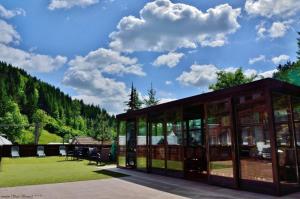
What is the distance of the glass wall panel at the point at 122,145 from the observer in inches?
539

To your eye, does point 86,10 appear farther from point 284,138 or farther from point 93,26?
point 284,138

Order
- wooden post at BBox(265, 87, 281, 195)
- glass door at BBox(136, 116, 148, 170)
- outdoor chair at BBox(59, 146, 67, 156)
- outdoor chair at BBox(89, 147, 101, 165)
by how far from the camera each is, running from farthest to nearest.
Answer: outdoor chair at BBox(59, 146, 67, 156) < outdoor chair at BBox(89, 147, 101, 165) < glass door at BBox(136, 116, 148, 170) < wooden post at BBox(265, 87, 281, 195)

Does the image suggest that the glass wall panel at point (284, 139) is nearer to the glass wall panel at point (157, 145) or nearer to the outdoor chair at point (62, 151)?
the glass wall panel at point (157, 145)

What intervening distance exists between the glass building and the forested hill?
6479 centimetres

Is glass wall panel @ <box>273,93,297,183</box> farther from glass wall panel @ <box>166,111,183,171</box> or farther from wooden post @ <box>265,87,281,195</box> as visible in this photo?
glass wall panel @ <box>166,111,183,171</box>

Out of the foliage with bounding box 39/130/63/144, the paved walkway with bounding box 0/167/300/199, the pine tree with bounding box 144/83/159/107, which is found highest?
the pine tree with bounding box 144/83/159/107

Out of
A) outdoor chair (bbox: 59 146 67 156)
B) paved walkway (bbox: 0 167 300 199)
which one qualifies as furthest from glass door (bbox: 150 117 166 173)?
→ outdoor chair (bbox: 59 146 67 156)

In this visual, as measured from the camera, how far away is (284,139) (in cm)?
712

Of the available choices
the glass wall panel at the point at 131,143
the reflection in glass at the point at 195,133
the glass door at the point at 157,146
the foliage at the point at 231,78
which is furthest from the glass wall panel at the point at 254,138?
the foliage at the point at 231,78

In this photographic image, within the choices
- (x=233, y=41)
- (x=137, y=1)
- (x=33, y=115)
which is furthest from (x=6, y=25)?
(x=33, y=115)

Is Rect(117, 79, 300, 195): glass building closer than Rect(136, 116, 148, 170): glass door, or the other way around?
Rect(117, 79, 300, 195): glass building

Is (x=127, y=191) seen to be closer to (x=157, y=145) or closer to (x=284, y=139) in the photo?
(x=157, y=145)

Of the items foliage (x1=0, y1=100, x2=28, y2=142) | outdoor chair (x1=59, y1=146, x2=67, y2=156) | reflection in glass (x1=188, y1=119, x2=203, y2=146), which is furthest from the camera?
foliage (x1=0, y1=100, x2=28, y2=142)

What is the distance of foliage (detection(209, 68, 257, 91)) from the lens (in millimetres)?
32034
